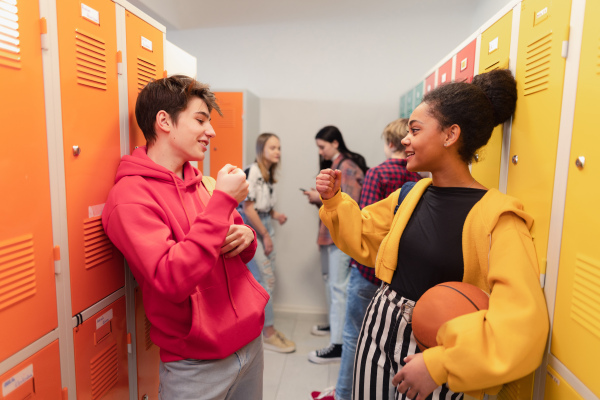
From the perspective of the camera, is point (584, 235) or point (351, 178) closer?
point (584, 235)

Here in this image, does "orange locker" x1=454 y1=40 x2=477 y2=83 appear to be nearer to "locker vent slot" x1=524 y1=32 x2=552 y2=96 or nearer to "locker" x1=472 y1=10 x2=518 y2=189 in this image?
"locker" x1=472 y1=10 x2=518 y2=189

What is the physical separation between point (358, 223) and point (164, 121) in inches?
31.5

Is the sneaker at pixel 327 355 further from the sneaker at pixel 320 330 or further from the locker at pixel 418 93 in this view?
the locker at pixel 418 93

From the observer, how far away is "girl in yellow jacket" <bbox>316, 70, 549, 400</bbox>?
3.03 feet

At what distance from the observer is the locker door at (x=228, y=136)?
338cm

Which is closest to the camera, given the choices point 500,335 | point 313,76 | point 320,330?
point 500,335

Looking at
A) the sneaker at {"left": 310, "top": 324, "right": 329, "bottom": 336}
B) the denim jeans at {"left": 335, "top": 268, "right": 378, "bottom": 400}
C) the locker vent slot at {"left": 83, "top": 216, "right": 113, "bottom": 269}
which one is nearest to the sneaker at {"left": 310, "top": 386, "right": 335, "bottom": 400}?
the denim jeans at {"left": 335, "top": 268, "right": 378, "bottom": 400}

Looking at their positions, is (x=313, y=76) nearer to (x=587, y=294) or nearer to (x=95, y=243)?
(x=95, y=243)

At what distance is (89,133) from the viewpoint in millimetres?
1241

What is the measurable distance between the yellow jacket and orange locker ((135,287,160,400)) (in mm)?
1162

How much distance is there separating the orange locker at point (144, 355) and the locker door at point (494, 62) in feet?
4.77

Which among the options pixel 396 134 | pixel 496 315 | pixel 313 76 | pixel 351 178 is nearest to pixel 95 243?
pixel 496 315

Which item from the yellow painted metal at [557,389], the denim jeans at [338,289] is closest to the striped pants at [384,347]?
the yellow painted metal at [557,389]

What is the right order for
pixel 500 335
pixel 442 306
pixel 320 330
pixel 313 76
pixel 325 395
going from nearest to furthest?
pixel 500 335
pixel 442 306
pixel 325 395
pixel 320 330
pixel 313 76
